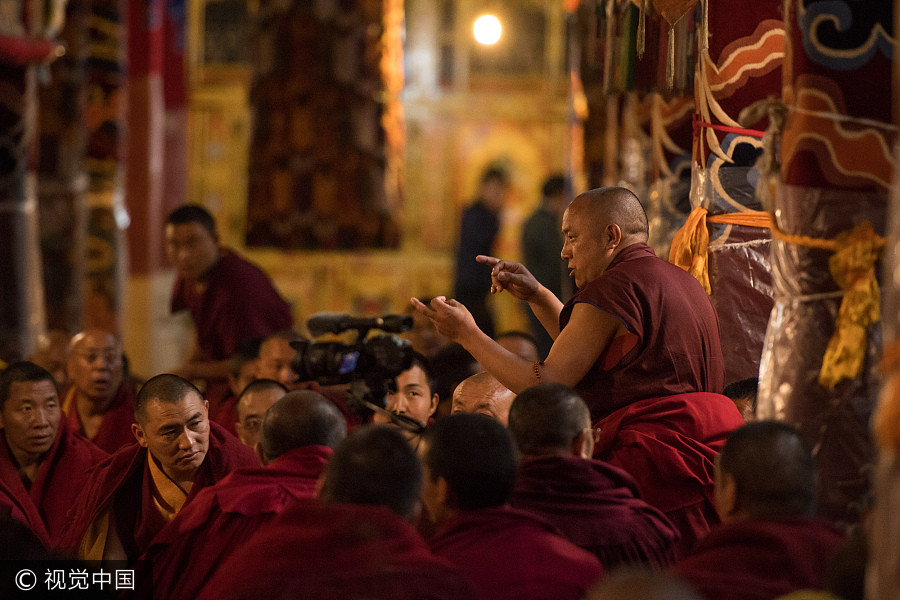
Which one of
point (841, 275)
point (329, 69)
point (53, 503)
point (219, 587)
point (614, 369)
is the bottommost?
point (53, 503)

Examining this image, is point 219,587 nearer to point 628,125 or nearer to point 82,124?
point 628,125

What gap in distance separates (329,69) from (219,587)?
8.64 meters

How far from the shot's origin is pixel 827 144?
2965 mm

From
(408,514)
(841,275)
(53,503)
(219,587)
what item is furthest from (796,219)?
(53,503)

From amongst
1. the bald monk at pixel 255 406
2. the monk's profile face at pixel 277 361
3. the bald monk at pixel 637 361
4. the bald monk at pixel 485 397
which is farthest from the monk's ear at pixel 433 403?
the bald monk at pixel 637 361

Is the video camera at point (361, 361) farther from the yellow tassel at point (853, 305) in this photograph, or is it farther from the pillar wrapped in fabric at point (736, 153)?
the yellow tassel at point (853, 305)

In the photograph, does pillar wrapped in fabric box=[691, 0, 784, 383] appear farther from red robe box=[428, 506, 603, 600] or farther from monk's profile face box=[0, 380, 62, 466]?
monk's profile face box=[0, 380, 62, 466]

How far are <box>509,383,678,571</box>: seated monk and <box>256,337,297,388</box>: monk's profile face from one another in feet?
7.74

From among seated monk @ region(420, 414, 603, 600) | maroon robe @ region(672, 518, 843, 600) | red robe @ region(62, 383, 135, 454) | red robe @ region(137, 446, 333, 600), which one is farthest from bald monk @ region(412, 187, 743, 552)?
red robe @ region(62, 383, 135, 454)

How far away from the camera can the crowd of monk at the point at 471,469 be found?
8.23 ft

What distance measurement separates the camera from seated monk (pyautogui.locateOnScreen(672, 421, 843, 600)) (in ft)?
7.95

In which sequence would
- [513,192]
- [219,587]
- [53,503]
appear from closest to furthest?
[219,587] < [53,503] < [513,192]

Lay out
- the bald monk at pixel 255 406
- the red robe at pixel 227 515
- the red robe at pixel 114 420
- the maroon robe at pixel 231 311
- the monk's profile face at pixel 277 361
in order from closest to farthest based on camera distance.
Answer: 1. the red robe at pixel 227 515
2. the bald monk at pixel 255 406
3. the monk's profile face at pixel 277 361
4. the red robe at pixel 114 420
5. the maroon robe at pixel 231 311

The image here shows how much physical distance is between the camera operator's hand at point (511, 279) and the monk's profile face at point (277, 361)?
1.61 metres
